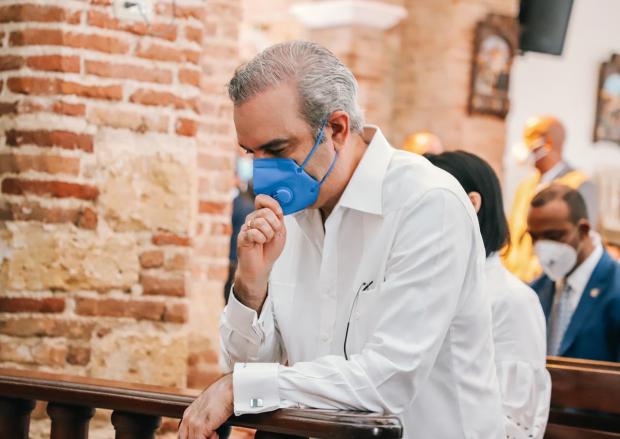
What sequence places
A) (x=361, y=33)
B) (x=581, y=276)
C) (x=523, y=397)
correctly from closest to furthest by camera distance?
(x=523, y=397) < (x=581, y=276) < (x=361, y=33)

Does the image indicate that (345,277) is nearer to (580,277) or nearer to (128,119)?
(128,119)

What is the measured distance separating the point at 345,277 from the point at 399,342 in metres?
0.26

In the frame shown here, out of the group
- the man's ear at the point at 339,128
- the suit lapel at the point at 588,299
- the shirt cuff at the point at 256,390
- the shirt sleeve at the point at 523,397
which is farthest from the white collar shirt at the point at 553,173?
the shirt cuff at the point at 256,390

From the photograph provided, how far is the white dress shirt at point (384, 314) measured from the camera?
6.44 ft

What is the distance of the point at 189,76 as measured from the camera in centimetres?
365

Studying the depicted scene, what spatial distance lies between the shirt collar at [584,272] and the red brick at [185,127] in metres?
1.53

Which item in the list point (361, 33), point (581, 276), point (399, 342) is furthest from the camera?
point (361, 33)

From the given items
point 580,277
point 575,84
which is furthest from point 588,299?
point 575,84

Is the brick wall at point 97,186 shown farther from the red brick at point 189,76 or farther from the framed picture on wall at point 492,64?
the framed picture on wall at point 492,64

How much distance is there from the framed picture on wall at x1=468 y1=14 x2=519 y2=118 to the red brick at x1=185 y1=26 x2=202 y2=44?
575cm

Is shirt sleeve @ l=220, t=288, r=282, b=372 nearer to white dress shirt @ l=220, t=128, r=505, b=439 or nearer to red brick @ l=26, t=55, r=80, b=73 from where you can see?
white dress shirt @ l=220, t=128, r=505, b=439

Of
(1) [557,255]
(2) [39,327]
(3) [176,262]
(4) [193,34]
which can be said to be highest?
(4) [193,34]

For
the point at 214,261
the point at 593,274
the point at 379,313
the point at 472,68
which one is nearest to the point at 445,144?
the point at 472,68

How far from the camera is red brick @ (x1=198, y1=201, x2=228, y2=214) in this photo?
17.2 feet
